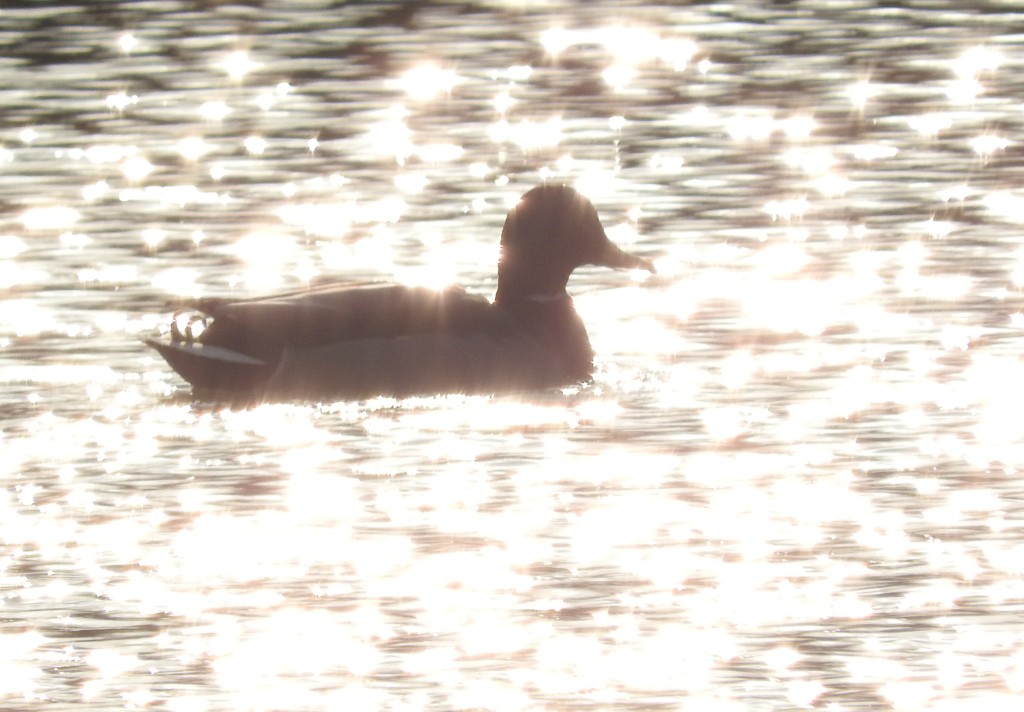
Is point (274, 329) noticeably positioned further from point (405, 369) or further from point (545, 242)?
point (545, 242)

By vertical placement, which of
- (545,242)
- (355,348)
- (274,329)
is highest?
(545,242)

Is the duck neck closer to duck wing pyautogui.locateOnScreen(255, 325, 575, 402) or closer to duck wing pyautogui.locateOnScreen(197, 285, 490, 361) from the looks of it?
duck wing pyautogui.locateOnScreen(255, 325, 575, 402)

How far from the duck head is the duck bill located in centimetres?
7

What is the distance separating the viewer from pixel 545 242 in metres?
12.7

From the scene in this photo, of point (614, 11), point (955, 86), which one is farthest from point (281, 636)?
point (614, 11)

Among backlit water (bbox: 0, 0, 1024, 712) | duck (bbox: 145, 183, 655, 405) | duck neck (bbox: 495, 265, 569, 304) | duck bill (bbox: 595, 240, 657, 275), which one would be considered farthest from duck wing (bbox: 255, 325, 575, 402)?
duck bill (bbox: 595, 240, 657, 275)

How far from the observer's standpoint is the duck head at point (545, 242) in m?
12.6

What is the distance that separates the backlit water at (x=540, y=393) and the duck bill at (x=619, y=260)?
26 centimetres

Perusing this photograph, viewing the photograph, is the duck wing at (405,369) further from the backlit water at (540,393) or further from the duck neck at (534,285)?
the duck neck at (534,285)

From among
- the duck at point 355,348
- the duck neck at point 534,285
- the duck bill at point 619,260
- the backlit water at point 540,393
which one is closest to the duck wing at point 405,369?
the duck at point 355,348

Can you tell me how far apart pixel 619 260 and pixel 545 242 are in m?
0.46

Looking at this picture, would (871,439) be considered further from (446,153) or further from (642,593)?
(446,153)

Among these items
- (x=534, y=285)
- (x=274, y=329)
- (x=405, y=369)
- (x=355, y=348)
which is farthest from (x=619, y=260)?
(x=274, y=329)

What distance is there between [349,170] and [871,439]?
7.20 metres
